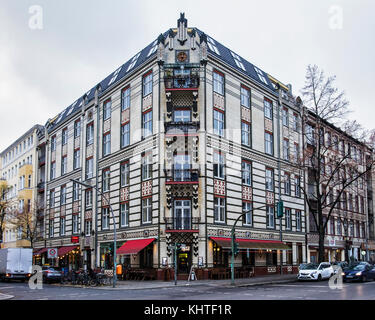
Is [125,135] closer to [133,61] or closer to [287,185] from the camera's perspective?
[133,61]

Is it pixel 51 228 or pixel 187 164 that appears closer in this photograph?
pixel 187 164

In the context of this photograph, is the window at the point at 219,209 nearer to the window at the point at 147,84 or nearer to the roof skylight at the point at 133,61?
the window at the point at 147,84

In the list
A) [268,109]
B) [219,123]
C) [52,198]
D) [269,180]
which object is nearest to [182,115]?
[219,123]

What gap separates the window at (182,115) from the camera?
38344 millimetres

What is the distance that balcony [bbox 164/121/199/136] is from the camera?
1476 inches

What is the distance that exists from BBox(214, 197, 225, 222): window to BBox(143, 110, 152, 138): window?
8127 mm

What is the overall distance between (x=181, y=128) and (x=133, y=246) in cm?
1049

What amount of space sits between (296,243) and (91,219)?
851 inches

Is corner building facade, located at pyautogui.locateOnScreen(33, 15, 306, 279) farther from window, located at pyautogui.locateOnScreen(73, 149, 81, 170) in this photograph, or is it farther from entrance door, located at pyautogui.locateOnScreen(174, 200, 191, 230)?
window, located at pyautogui.locateOnScreen(73, 149, 81, 170)

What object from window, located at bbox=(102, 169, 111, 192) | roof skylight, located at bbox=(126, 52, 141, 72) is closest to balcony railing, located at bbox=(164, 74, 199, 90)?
roof skylight, located at bbox=(126, 52, 141, 72)

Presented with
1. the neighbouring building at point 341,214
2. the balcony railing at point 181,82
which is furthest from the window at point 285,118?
the balcony railing at point 181,82

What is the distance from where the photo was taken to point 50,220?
5731 centimetres

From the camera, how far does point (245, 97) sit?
44125mm
